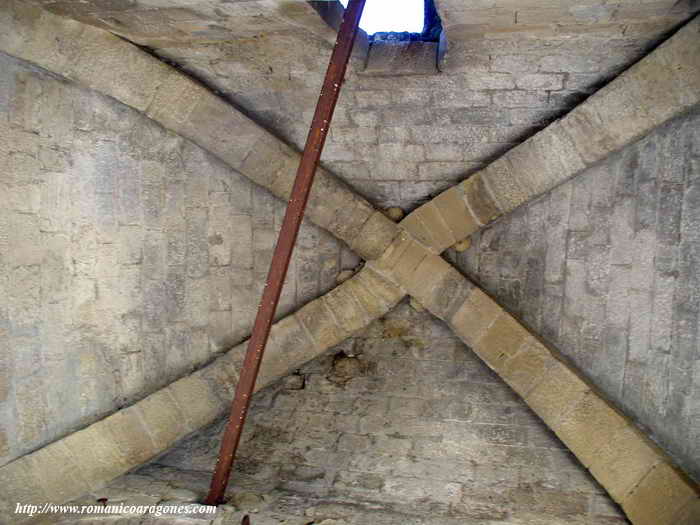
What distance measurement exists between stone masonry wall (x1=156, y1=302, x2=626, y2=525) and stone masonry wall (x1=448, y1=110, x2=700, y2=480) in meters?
0.75

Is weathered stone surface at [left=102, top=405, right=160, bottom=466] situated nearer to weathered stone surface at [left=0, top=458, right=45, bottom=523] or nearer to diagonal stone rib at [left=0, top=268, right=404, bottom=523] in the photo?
diagonal stone rib at [left=0, top=268, right=404, bottom=523]

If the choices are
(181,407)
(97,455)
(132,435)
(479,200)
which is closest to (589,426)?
(479,200)

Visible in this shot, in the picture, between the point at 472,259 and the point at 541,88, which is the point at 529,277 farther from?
the point at 541,88

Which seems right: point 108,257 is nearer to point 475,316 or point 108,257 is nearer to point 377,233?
point 377,233

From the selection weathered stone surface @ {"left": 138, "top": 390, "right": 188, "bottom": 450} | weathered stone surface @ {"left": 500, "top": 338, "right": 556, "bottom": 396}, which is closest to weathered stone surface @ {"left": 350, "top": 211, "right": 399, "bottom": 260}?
weathered stone surface @ {"left": 500, "top": 338, "right": 556, "bottom": 396}

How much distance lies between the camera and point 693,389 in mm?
5051

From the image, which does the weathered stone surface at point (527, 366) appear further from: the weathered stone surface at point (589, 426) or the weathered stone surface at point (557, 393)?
the weathered stone surface at point (589, 426)

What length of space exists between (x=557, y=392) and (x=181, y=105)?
423cm

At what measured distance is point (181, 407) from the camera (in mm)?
5617

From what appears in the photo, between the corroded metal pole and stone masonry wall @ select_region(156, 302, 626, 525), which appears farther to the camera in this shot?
stone masonry wall @ select_region(156, 302, 626, 525)

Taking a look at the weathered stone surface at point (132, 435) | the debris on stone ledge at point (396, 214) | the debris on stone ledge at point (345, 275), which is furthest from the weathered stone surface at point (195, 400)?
the debris on stone ledge at point (396, 214)

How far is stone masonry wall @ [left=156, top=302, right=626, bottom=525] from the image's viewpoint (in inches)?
193

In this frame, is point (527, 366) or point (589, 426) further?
point (527, 366)

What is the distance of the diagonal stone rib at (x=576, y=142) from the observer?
473 cm
